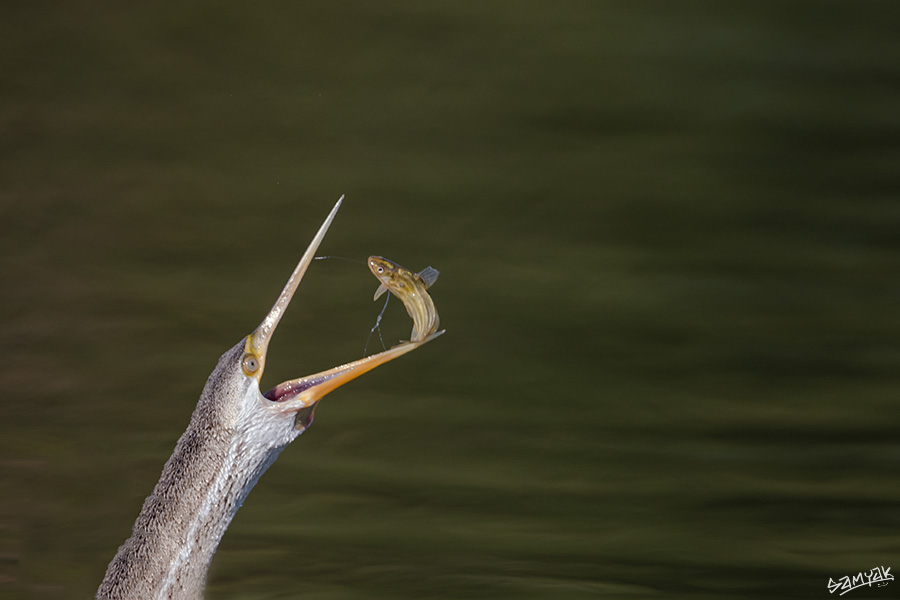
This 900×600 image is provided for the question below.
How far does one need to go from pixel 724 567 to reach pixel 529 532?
1.27 ft

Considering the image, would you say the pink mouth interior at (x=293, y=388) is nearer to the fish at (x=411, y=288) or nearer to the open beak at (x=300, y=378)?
the open beak at (x=300, y=378)

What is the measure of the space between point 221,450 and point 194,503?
0.07m

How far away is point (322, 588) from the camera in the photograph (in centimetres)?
154

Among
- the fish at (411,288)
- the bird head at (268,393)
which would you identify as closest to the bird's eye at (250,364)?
the bird head at (268,393)

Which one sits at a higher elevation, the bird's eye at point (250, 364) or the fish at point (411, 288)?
the fish at point (411, 288)

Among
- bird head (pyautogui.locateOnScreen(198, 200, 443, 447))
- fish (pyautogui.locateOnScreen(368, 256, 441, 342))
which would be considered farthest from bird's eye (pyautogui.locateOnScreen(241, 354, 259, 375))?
fish (pyautogui.locateOnScreen(368, 256, 441, 342))

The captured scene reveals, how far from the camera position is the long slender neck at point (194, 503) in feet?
3.15

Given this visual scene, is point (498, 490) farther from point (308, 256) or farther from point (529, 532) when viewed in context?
point (308, 256)

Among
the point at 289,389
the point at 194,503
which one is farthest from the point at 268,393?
the point at 194,503

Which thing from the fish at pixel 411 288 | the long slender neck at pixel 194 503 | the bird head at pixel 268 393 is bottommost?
the long slender neck at pixel 194 503

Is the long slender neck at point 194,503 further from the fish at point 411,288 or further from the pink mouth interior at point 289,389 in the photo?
the fish at point 411,288

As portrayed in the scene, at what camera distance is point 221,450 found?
0.96 meters

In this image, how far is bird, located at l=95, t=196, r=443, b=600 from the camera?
37.7 inches

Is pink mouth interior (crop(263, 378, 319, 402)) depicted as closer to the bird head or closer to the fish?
the bird head
